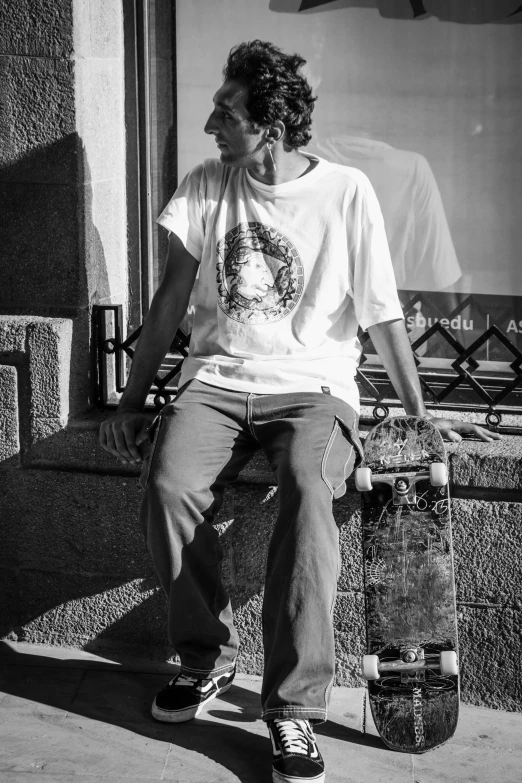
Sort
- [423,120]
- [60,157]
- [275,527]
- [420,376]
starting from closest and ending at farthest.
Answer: [275,527], [60,157], [420,376], [423,120]

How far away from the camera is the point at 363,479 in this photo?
2.91 m

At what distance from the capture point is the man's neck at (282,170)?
126 inches

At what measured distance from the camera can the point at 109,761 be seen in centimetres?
290

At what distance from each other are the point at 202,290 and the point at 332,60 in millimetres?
1279

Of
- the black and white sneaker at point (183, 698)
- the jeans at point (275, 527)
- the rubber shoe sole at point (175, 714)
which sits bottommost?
the rubber shoe sole at point (175, 714)

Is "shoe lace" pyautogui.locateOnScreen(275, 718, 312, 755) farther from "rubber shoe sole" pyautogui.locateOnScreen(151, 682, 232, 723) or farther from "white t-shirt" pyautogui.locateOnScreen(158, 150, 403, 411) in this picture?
"white t-shirt" pyautogui.locateOnScreen(158, 150, 403, 411)

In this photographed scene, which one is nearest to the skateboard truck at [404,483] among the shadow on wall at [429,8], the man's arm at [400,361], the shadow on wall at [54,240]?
the man's arm at [400,361]

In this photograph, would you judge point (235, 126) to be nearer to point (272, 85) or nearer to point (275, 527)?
point (272, 85)

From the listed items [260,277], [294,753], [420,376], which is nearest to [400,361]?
[260,277]

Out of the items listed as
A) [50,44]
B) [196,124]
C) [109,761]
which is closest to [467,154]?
[196,124]

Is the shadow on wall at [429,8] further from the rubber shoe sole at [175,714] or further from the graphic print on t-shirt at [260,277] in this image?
the rubber shoe sole at [175,714]

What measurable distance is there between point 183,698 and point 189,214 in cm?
157

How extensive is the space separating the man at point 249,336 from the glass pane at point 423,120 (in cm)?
77

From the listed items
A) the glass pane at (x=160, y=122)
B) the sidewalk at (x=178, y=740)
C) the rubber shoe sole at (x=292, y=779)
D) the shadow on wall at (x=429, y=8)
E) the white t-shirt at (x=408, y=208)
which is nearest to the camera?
the rubber shoe sole at (x=292, y=779)
